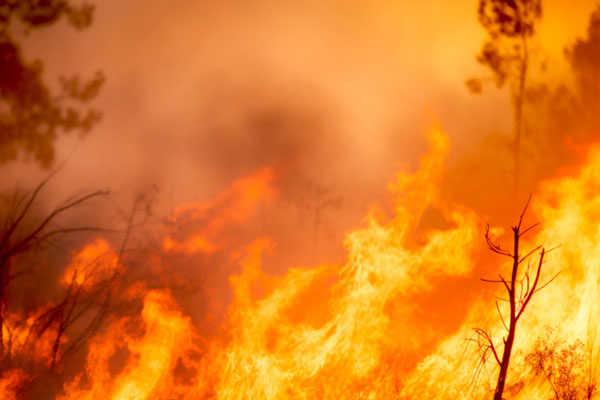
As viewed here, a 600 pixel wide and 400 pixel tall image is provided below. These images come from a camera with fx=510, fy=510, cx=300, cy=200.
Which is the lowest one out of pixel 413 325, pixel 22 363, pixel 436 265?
pixel 22 363

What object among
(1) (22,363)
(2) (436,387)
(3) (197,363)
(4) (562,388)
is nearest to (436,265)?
(2) (436,387)

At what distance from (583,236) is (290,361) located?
11.7 m

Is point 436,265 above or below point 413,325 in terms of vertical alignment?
above

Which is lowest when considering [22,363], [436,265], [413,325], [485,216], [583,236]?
[22,363]

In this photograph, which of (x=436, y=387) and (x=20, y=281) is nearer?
(x=436, y=387)

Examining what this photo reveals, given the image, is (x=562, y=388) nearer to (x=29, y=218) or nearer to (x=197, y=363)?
(x=197, y=363)

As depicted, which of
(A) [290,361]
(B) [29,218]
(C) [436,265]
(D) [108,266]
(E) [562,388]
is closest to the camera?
(E) [562,388]

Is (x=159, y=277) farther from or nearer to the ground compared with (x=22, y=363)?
farther from the ground

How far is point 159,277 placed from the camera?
32.4 m

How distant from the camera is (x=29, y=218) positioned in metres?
27.5

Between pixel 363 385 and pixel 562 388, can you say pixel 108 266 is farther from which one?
pixel 562 388

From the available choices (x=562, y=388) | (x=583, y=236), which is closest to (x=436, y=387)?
(x=562, y=388)

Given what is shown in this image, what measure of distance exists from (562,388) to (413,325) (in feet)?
20.3

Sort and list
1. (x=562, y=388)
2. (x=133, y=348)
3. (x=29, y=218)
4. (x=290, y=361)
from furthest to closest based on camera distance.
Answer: (x=29, y=218) < (x=133, y=348) < (x=290, y=361) < (x=562, y=388)
